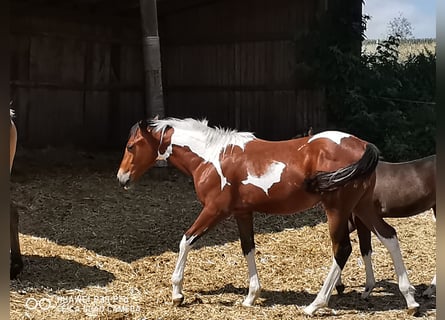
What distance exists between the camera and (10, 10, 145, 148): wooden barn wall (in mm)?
8852

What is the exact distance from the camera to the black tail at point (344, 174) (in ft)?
12.7

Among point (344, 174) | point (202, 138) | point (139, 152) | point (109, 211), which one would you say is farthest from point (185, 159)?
point (109, 211)

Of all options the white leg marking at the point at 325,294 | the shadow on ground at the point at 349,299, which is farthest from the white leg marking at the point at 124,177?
the white leg marking at the point at 325,294

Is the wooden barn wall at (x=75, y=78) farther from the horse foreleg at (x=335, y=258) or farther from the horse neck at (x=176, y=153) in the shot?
the horse foreleg at (x=335, y=258)

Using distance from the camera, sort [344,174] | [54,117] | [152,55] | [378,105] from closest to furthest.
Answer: [344,174] < [152,55] < [54,117] < [378,105]

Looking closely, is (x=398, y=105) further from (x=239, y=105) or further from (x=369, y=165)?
(x=369, y=165)

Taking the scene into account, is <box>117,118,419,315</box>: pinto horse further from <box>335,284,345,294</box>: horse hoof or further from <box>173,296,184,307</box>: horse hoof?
<box>335,284,345,294</box>: horse hoof

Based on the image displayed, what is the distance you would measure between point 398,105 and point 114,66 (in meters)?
5.09

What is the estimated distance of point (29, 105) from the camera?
888 centimetres

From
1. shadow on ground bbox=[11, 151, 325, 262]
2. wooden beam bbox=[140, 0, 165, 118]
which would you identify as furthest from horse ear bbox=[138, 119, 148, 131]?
wooden beam bbox=[140, 0, 165, 118]

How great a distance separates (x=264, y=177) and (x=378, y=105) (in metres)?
5.87

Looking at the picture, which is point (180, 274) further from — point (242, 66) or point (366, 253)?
point (242, 66)

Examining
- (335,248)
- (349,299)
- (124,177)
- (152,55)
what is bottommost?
(349,299)

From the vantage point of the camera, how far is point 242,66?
982cm
